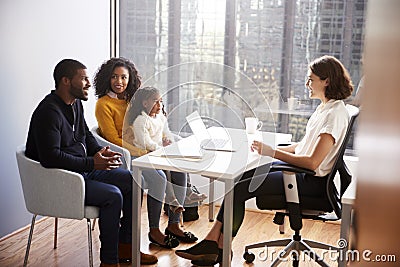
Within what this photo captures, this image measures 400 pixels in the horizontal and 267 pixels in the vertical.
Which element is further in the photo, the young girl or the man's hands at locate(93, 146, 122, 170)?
the young girl

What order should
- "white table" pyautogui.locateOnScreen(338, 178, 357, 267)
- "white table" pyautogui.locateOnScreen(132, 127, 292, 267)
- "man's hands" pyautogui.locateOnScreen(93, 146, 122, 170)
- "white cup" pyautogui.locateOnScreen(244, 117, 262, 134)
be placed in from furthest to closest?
"white cup" pyautogui.locateOnScreen(244, 117, 262, 134)
"man's hands" pyautogui.locateOnScreen(93, 146, 122, 170)
"white table" pyautogui.locateOnScreen(132, 127, 292, 267)
"white table" pyautogui.locateOnScreen(338, 178, 357, 267)

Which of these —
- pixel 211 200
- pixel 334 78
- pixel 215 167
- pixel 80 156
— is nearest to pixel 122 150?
pixel 80 156

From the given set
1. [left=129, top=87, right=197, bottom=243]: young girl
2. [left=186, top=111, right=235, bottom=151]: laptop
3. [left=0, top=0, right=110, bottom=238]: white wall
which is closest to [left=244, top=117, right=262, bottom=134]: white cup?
[left=186, top=111, right=235, bottom=151]: laptop

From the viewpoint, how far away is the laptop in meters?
2.93

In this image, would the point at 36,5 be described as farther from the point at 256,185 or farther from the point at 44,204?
the point at 256,185

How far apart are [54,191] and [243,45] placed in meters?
1.84

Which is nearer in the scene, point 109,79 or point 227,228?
point 227,228

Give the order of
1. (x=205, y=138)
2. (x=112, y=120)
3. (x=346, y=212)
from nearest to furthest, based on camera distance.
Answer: (x=346, y=212), (x=205, y=138), (x=112, y=120)

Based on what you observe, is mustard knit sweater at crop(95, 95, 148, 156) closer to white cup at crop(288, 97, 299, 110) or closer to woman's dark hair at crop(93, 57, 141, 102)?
woman's dark hair at crop(93, 57, 141, 102)

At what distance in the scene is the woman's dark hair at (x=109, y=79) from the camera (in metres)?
3.44

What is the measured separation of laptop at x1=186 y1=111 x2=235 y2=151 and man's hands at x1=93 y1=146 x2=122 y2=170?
43cm

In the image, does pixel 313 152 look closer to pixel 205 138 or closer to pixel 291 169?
pixel 291 169

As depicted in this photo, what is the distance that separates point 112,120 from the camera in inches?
132

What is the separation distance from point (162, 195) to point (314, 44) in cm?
145
